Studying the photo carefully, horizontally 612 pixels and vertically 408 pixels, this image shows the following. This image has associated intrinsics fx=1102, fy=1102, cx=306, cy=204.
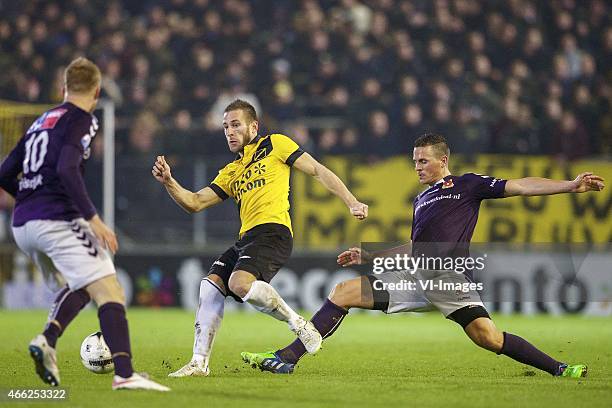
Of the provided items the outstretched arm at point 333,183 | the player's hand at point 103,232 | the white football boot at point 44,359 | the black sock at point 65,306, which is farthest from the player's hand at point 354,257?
the white football boot at point 44,359

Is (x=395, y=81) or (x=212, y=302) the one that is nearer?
(x=212, y=302)

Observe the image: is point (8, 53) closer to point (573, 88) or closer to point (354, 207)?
point (573, 88)

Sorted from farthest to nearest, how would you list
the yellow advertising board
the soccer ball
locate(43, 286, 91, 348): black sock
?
the yellow advertising board, the soccer ball, locate(43, 286, 91, 348): black sock

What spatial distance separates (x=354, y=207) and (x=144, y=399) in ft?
7.15

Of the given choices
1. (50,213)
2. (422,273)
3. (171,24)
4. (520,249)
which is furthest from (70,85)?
(171,24)

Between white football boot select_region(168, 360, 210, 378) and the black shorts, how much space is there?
558 millimetres

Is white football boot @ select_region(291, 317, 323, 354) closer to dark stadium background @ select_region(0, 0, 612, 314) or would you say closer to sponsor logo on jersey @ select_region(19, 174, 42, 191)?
sponsor logo on jersey @ select_region(19, 174, 42, 191)

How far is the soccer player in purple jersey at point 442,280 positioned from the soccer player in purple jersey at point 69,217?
1.93m

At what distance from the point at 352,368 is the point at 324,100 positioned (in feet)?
32.2

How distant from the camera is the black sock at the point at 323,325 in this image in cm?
823

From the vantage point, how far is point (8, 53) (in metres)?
20.1

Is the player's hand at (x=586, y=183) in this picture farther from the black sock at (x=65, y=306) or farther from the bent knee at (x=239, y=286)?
the black sock at (x=65, y=306)

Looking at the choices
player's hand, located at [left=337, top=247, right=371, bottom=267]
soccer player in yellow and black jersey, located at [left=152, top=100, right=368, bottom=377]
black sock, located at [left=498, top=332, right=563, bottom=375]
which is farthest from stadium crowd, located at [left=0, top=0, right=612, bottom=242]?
black sock, located at [left=498, top=332, right=563, bottom=375]

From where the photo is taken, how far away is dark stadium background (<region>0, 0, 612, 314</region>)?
54.3 feet
